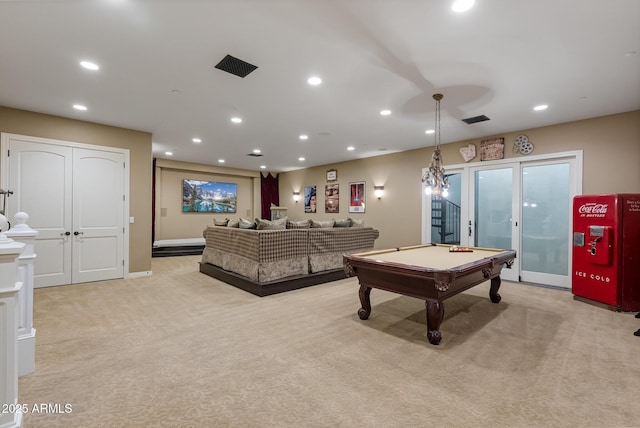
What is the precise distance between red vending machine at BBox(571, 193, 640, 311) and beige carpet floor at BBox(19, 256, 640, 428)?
25 cm

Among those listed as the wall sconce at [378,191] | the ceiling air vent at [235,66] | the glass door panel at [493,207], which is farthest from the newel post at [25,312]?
the wall sconce at [378,191]

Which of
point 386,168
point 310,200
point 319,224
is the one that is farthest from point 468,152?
point 310,200

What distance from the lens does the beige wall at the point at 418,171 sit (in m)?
4.29

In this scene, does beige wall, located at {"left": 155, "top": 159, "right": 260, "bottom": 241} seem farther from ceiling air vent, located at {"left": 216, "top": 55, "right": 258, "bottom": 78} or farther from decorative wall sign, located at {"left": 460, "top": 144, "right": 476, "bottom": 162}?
decorative wall sign, located at {"left": 460, "top": 144, "right": 476, "bottom": 162}

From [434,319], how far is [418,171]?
470cm

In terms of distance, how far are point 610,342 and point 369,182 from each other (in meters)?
5.74

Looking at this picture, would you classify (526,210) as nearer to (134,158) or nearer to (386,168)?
(386,168)

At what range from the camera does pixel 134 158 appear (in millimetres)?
5367

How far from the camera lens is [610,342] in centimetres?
276

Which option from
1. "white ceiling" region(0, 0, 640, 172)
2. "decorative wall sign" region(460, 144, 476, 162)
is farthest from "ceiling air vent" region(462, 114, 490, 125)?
"decorative wall sign" region(460, 144, 476, 162)

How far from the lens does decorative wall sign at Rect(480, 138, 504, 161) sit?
5.45 m

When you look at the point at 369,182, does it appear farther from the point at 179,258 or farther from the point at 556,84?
the point at 179,258

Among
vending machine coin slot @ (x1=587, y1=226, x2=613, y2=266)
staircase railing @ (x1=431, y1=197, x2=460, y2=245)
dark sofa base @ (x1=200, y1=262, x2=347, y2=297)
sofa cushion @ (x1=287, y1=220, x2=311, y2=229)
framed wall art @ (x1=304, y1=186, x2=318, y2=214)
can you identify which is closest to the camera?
vending machine coin slot @ (x1=587, y1=226, x2=613, y2=266)

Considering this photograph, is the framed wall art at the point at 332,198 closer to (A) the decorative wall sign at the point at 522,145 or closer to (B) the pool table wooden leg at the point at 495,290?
(A) the decorative wall sign at the point at 522,145
